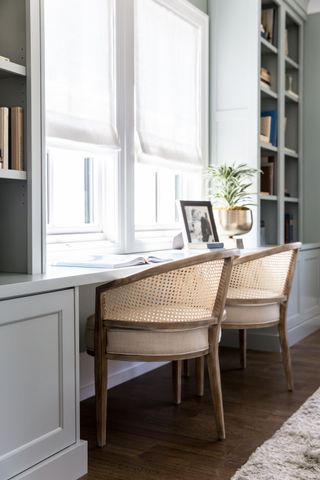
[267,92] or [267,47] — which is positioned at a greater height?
[267,47]

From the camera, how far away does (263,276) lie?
3299 millimetres

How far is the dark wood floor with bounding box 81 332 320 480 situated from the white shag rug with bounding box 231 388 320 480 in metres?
0.06

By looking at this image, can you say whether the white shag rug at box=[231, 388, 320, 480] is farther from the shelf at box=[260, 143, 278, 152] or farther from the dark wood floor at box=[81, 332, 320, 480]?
the shelf at box=[260, 143, 278, 152]

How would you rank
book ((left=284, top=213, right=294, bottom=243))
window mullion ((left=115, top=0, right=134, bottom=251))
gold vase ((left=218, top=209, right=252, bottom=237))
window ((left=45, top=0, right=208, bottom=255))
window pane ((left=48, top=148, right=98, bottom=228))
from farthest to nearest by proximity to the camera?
book ((left=284, top=213, right=294, bottom=243))
gold vase ((left=218, top=209, right=252, bottom=237))
window mullion ((left=115, top=0, right=134, bottom=251))
window pane ((left=48, top=148, right=98, bottom=228))
window ((left=45, top=0, right=208, bottom=255))

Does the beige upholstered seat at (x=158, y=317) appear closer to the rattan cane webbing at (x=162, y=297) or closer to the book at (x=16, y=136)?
the rattan cane webbing at (x=162, y=297)

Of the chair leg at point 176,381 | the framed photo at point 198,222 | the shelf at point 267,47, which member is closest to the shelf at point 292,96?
Answer: the shelf at point 267,47

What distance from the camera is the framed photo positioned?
3.73m

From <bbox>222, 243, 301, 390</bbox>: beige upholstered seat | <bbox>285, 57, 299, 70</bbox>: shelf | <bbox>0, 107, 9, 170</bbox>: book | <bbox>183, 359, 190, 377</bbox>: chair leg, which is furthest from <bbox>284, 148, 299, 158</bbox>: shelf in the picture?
<bbox>0, 107, 9, 170</bbox>: book

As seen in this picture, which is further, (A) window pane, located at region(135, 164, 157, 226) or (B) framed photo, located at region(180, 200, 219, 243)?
(A) window pane, located at region(135, 164, 157, 226)

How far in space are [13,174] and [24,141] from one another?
14 cm

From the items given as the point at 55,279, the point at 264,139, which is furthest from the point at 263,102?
the point at 55,279

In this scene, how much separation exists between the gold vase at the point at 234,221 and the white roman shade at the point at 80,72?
3.30 feet

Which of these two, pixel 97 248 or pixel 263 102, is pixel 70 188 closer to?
pixel 97 248

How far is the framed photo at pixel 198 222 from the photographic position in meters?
3.73
